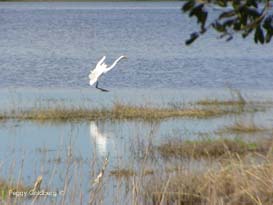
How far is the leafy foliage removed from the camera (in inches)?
125

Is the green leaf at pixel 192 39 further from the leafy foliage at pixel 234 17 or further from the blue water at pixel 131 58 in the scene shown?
the blue water at pixel 131 58

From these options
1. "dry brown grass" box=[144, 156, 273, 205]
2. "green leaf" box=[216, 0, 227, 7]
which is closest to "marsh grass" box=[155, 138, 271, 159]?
"dry brown grass" box=[144, 156, 273, 205]

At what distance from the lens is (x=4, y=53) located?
27.8 m

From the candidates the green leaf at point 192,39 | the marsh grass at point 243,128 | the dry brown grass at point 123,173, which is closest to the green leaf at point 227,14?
the green leaf at point 192,39

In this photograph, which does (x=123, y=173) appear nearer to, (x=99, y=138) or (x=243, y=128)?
(x=99, y=138)

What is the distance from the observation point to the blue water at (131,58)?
64.4ft

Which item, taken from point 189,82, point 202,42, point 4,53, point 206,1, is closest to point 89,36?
point 202,42

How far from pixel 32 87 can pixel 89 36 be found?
20.2 m

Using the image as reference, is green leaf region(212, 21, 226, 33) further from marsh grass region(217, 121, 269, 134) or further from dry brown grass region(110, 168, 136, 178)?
marsh grass region(217, 121, 269, 134)

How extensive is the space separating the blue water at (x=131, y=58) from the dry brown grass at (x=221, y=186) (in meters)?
2.62

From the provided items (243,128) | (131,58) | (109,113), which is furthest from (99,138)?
(131,58)

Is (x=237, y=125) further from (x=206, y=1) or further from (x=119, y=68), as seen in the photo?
(x=119, y=68)

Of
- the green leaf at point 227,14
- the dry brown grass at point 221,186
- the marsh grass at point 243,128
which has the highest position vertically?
the green leaf at point 227,14

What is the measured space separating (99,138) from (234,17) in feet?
26.3
